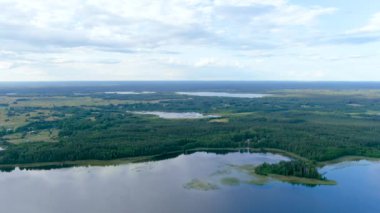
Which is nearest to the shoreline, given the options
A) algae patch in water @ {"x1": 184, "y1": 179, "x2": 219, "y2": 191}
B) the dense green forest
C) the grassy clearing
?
the dense green forest

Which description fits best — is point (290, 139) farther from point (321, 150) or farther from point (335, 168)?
point (335, 168)

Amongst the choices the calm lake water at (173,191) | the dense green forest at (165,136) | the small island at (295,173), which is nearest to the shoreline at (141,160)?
the dense green forest at (165,136)

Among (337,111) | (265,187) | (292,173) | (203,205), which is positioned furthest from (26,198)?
(337,111)

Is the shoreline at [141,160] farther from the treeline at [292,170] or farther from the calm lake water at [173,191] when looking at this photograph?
the treeline at [292,170]

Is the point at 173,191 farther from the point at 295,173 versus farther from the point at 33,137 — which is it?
the point at 33,137

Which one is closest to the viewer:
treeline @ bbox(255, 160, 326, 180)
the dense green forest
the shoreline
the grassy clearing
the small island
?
the small island

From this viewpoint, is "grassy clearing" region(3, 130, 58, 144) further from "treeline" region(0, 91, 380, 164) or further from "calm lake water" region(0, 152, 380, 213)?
"calm lake water" region(0, 152, 380, 213)

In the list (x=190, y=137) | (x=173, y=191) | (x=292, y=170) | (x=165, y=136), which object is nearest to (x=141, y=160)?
(x=173, y=191)
